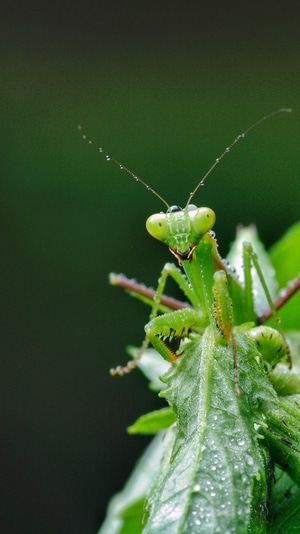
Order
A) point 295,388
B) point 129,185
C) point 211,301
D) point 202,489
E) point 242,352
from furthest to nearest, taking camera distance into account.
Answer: point 129,185, point 211,301, point 295,388, point 242,352, point 202,489

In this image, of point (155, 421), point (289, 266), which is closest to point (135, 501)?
point (155, 421)

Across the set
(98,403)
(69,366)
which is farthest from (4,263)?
(98,403)

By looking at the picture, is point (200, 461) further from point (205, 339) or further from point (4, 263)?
point (4, 263)

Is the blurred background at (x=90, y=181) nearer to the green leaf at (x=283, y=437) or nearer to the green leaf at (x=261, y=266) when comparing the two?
the green leaf at (x=261, y=266)

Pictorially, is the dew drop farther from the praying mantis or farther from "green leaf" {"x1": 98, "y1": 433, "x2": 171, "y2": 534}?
"green leaf" {"x1": 98, "y1": 433, "x2": 171, "y2": 534}

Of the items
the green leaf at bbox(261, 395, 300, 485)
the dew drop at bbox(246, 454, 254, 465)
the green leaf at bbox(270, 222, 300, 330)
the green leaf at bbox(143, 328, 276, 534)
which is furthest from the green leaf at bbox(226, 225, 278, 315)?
the dew drop at bbox(246, 454, 254, 465)
